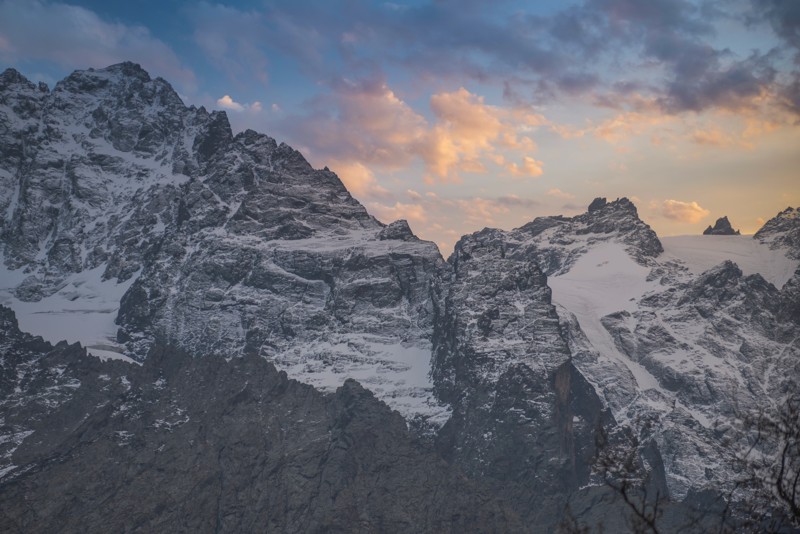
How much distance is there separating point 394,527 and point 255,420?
36.7 m

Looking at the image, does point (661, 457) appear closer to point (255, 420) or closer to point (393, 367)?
point (393, 367)

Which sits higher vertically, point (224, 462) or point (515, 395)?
point (515, 395)

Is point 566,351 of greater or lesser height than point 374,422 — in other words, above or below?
above

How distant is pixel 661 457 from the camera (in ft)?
586

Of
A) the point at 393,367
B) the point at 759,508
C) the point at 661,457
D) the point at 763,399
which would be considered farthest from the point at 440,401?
the point at 759,508

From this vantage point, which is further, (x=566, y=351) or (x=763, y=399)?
(x=763, y=399)

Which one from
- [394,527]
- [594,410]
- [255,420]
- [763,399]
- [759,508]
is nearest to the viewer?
[759,508]

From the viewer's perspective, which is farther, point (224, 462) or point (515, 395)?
point (515, 395)

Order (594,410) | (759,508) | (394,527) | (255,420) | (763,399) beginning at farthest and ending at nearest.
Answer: (763,399)
(594,410)
(255,420)
(394,527)
(759,508)

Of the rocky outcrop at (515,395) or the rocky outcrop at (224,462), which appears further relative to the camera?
the rocky outcrop at (515,395)

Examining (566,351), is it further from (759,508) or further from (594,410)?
(759,508)

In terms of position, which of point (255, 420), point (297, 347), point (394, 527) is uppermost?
point (297, 347)

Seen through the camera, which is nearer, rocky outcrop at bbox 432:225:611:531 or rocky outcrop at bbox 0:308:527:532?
rocky outcrop at bbox 0:308:527:532

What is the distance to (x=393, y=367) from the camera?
19162 centimetres
